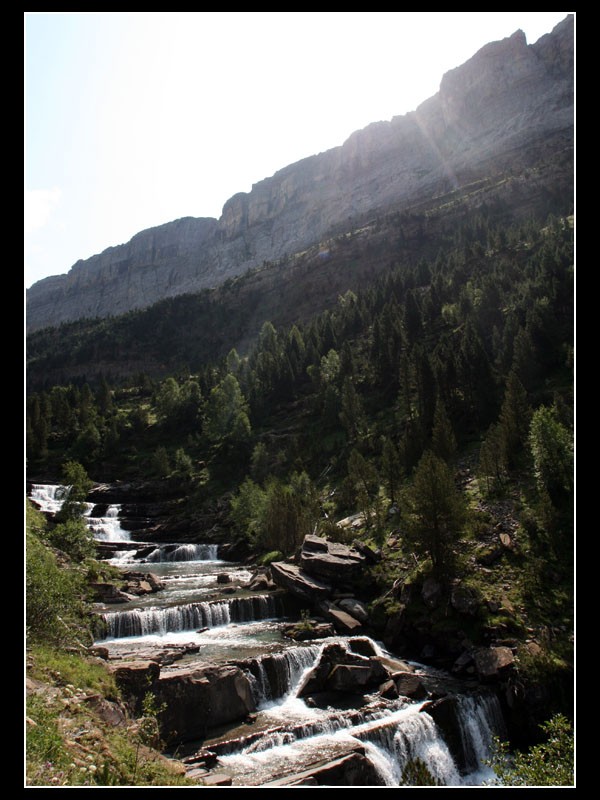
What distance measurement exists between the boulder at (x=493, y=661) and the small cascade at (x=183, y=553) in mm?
37943

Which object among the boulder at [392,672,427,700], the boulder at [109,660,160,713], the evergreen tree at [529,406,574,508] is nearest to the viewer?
the boulder at [109,660,160,713]

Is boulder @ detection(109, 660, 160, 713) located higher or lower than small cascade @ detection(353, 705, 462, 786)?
higher

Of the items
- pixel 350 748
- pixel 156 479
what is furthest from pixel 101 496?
pixel 350 748

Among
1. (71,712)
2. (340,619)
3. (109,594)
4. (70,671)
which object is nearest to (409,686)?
(340,619)

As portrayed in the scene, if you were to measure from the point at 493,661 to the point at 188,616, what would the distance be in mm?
17380

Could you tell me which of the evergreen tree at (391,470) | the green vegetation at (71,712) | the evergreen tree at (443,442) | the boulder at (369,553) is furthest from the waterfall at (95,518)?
the green vegetation at (71,712)

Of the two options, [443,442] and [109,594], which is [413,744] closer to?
[109,594]

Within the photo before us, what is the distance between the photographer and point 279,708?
19.0 m

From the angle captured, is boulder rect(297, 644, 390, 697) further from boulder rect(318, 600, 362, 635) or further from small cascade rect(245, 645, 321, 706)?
boulder rect(318, 600, 362, 635)

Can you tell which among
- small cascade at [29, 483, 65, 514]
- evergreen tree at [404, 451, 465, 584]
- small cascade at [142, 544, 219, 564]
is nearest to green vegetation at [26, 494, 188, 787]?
evergreen tree at [404, 451, 465, 584]

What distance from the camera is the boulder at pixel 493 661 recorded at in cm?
2044

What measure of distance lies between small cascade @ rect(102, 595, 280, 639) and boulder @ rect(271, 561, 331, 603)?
1.57 m

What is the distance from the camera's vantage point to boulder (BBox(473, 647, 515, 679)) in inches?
805
